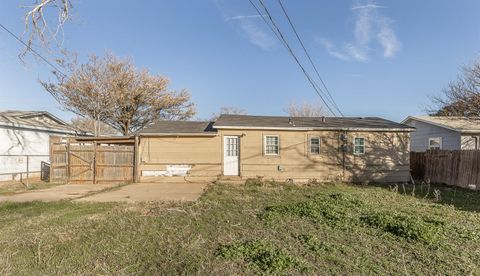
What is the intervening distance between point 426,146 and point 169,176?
15.2m

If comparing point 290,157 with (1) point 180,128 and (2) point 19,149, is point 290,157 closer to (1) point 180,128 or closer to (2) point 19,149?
(1) point 180,128

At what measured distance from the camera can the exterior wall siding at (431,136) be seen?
17000mm

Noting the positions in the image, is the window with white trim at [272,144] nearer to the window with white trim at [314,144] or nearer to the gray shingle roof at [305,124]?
the gray shingle roof at [305,124]

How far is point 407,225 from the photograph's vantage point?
5.59 meters

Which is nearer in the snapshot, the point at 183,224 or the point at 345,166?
the point at 183,224

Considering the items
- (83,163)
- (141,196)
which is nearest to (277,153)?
(141,196)

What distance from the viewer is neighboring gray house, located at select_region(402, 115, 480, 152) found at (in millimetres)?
16516

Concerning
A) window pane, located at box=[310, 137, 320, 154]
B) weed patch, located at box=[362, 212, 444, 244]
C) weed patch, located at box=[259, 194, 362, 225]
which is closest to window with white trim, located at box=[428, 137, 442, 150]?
window pane, located at box=[310, 137, 320, 154]

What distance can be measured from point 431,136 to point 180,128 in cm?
1440

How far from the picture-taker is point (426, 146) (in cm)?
1945

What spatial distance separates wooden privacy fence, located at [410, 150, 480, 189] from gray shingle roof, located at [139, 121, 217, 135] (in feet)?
33.0

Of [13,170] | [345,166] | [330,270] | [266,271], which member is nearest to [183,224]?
[266,271]

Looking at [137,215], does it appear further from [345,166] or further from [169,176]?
[345,166]

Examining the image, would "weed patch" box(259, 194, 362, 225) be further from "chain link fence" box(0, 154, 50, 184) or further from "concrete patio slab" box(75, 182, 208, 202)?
"chain link fence" box(0, 154, 50, 184)
